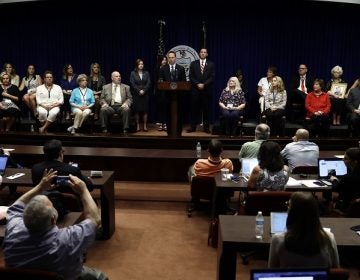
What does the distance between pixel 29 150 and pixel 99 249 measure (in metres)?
2.78

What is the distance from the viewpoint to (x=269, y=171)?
4.68m

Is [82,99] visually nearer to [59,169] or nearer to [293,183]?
[59,169]

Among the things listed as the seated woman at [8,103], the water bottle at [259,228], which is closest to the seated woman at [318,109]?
the seated woman at [8,103]

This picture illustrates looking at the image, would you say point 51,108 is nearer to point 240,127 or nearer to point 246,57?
point 240,127

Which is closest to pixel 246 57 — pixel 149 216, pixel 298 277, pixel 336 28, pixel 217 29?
pixel 217 29

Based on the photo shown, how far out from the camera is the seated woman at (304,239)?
2.71 meters

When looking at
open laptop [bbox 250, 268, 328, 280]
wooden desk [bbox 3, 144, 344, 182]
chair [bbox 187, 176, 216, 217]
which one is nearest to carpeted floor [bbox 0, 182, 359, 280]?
chair [bbox 187, 176, 216, 217]

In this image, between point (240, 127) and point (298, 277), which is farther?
point (240, 127)

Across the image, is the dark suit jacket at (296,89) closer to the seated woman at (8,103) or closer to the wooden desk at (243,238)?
the seated woman at (8,103)

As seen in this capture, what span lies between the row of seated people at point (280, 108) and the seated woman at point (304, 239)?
6.47 meters

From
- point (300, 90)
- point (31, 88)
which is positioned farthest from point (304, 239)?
point (31, 88)

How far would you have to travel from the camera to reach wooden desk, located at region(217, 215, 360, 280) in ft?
11.3

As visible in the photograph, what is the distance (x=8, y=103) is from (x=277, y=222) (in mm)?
7428

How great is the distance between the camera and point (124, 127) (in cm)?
943
